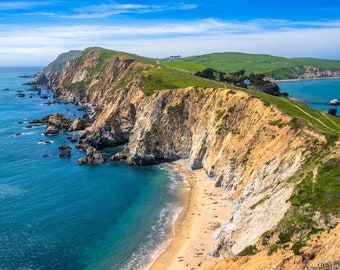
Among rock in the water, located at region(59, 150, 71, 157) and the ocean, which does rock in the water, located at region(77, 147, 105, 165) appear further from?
rock in the water, located at region(59, 150, 71, 157)

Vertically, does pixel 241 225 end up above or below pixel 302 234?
below

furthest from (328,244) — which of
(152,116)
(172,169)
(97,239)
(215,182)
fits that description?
(152,116)

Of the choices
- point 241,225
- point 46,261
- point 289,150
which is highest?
point 289,150

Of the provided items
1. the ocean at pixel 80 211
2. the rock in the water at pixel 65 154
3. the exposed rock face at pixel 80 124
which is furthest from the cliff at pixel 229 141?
the ocean at pixel 80 211

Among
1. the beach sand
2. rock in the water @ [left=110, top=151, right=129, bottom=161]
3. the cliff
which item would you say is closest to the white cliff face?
the cliff

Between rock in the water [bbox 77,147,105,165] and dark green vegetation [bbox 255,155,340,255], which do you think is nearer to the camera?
dark green vegetation [bbox 255,155,340,255]

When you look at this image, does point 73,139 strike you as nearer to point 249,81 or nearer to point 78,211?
point 78,211

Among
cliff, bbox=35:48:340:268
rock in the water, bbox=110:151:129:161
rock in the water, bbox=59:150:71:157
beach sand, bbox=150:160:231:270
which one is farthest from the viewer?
rock in the water, bbox=59:150:71:157

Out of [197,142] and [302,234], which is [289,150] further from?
[197,142]
